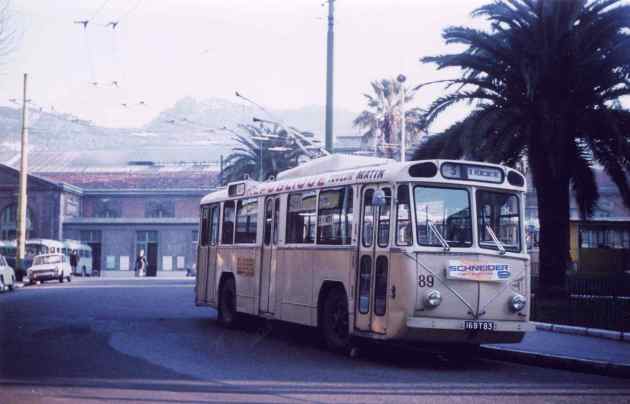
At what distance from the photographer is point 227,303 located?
62.1 feet

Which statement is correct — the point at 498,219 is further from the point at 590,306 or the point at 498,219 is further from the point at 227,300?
the point at 227,300

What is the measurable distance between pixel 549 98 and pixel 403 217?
1039cm

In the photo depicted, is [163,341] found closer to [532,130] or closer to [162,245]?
[532,130]

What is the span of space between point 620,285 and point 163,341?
10.0 metres

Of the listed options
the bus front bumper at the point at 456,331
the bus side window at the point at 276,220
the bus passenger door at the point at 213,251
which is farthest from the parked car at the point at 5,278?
the bus front bumper at the point at 456,331

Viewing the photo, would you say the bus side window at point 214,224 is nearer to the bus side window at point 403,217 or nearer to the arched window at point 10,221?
the bus side window at point 403,217

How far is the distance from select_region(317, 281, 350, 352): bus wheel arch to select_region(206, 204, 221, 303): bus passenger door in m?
5.49

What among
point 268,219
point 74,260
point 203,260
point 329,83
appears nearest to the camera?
point 268,219

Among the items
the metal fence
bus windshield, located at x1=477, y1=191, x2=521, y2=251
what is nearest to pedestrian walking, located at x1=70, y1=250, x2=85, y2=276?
the metal fence

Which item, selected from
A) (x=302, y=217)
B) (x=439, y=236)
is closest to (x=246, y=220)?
(x=302, y=217)

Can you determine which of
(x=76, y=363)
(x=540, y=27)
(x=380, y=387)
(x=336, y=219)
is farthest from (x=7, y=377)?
(x=540, y=27)

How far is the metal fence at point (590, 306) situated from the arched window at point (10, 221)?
199 ft

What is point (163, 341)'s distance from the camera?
15.1m

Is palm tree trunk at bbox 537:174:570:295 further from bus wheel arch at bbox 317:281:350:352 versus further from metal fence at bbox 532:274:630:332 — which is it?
bus wheel arch at bbox 317:281:350:352
